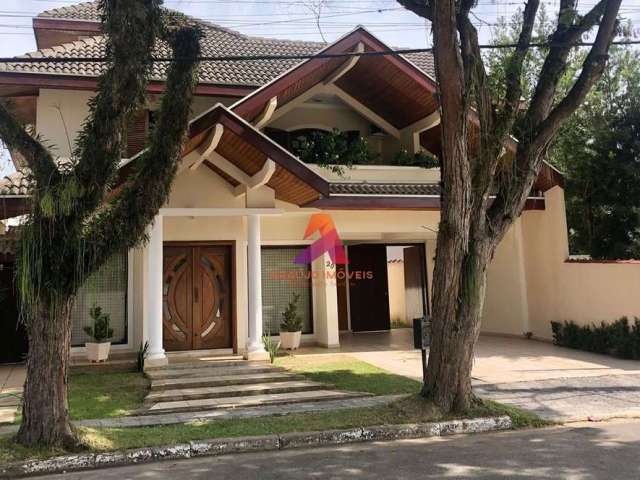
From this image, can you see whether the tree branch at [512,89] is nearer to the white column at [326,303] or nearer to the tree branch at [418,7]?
the tree branch at [418,7]

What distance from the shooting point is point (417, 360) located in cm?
1131

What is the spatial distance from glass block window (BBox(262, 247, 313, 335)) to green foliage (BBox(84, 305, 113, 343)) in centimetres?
360

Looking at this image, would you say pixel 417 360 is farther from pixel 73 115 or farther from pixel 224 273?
pixel 73 115

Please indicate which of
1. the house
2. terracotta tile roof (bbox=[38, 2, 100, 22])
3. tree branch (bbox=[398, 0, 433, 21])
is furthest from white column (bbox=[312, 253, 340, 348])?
terracotta tile roof (bbox=[38, 2, 100, 22])

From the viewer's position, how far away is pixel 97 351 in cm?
1026

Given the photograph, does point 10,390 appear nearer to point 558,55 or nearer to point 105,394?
point 105,394

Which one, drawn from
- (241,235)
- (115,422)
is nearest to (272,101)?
(241,235)

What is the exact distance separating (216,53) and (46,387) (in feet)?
33.4

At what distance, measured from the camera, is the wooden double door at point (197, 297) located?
11.5 m

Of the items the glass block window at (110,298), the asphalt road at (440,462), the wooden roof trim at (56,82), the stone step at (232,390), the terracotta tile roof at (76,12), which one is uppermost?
the terracotta tile roof at (76,12)

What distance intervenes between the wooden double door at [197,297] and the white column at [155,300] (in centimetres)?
146

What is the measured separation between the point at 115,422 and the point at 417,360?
628 cm

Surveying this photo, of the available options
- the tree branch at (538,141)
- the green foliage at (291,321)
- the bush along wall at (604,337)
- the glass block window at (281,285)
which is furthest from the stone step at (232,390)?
the bush along wall at (604,337)

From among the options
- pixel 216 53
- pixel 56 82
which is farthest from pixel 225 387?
pixel 216 53
